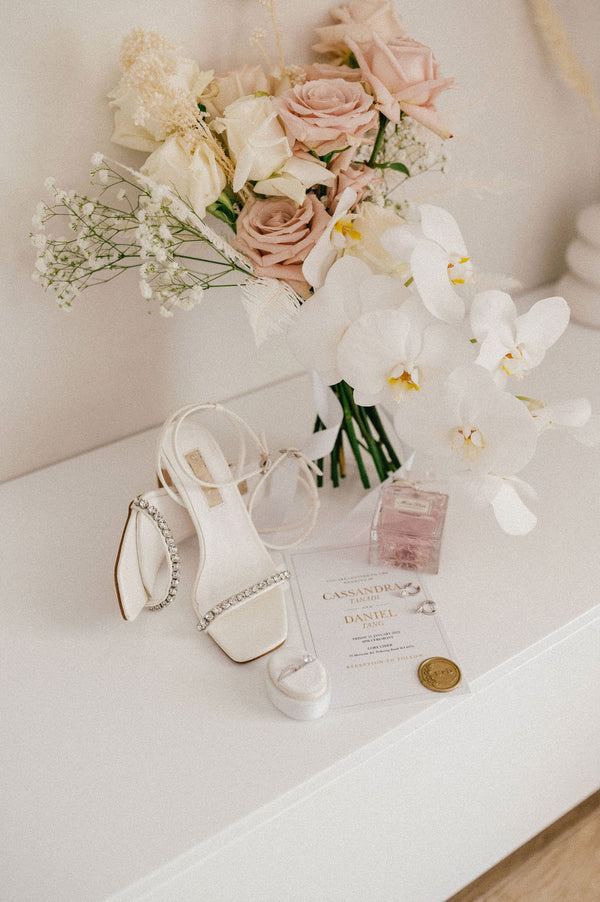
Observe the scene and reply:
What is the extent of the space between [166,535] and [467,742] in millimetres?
400

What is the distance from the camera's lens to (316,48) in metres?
0.85

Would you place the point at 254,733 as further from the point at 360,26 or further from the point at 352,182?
the point at 360,26

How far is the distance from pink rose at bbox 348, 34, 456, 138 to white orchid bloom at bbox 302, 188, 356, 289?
11cm

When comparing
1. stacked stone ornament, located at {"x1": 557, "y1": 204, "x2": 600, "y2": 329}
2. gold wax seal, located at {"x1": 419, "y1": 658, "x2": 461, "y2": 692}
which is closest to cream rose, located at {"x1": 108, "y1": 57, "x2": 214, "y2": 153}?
gold wax seal, located at {"x1": 419, "y1": 658, "x2": 461, "y2": 692}

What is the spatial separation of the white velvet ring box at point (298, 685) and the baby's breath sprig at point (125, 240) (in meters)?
0.38

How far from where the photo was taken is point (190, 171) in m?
0.71

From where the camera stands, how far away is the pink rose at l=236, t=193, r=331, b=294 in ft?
2.34

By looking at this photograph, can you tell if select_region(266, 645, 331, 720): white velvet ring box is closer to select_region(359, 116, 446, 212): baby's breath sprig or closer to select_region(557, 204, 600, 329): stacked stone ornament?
select_region(359, 116, 446, 212): baby's breath sprig

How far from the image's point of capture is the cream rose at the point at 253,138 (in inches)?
27.1

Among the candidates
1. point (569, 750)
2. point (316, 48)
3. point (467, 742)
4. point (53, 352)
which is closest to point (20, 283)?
point (53, 352)

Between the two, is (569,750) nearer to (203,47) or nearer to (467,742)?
(467,742)

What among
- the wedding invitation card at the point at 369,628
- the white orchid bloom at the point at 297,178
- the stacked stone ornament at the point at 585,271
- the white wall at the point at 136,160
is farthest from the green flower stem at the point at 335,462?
the stacked stone ornament at the point at 585,271

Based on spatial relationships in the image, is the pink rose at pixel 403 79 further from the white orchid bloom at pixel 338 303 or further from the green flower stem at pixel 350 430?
the green flower stem at pixel 350 430

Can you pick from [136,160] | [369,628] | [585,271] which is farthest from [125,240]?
[585,271]
